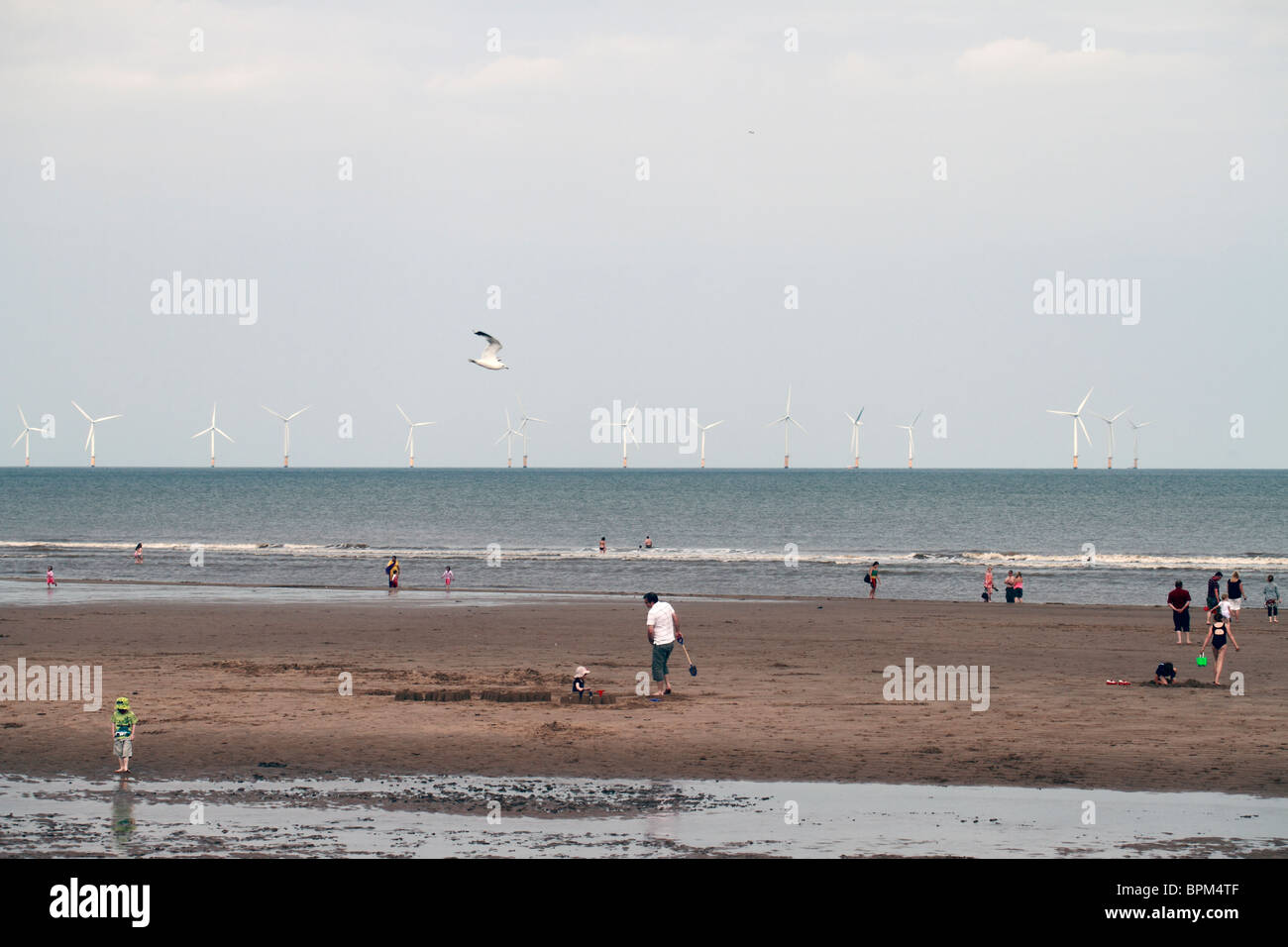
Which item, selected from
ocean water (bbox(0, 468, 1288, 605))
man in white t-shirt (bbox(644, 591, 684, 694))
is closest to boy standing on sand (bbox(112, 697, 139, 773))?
man in white t-shirt (bbox(644, 591, 684, 694))

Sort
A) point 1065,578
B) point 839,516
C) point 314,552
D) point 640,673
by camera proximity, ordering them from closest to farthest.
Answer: point 640,673 → point 1065,578 → point 314,552 → point 839,516

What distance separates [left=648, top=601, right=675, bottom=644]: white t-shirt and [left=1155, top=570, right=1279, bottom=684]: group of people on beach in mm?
10184

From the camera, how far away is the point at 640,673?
25406 millimetres

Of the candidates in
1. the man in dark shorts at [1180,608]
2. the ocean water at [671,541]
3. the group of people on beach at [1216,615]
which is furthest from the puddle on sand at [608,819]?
the ocean water at [671,541]

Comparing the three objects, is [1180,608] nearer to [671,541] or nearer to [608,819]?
[608,819]

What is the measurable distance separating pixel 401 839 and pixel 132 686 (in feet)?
40.4

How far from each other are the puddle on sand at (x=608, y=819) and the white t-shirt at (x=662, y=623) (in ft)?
21.1

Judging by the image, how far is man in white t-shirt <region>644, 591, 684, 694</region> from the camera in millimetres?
22188

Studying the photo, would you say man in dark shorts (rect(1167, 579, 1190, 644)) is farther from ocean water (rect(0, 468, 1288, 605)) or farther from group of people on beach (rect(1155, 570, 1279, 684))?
ocean water (rect(0, 468, 1288, 605))

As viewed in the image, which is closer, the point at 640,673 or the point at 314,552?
A: the point at 640,673

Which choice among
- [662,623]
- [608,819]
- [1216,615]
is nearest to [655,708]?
[662,623]

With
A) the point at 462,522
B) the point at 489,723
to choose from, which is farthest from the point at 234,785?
the point at 462,522

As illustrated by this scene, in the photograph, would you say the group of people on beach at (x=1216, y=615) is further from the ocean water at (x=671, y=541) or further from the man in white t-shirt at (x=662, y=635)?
the man in white t-shirt at (x=662, y=635)
